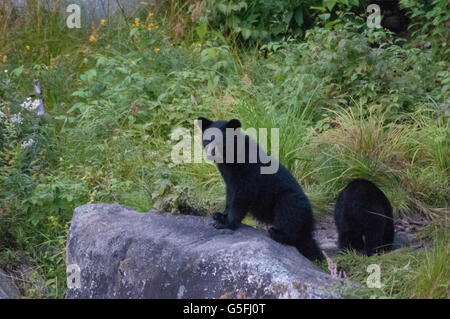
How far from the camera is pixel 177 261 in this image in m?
4.12

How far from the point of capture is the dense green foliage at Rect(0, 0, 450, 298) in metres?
5.81

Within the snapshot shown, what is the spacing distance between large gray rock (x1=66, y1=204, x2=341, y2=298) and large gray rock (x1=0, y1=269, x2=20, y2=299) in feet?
2.44

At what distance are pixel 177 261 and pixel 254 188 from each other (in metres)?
0.88

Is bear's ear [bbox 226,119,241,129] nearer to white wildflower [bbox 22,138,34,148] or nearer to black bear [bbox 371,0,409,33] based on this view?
white wildflower [bbox 22,138,34,148]

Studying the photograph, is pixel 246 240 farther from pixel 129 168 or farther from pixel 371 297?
pixel 129 168

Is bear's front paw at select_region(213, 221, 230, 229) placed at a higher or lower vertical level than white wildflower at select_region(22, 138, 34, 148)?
lower

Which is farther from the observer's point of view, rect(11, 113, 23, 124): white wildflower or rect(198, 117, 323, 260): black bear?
rect(11, 113, 23, 124): white wildflower

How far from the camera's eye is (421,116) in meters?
6.67

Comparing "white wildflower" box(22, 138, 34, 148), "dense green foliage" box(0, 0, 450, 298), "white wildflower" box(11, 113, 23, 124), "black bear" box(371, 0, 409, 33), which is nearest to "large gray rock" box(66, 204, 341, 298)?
"dense green foliage" box(0, 0, 450, 298)

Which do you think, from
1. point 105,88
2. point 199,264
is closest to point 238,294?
point 199,264

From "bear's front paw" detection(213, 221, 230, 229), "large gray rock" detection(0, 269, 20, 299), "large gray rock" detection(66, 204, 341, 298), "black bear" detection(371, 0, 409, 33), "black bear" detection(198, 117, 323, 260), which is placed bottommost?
"large gray rock" detection(0, 269, 20, 299)

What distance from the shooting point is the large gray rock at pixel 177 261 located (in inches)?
148

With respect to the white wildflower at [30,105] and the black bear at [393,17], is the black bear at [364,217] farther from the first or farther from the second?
the black bear at [393,17]

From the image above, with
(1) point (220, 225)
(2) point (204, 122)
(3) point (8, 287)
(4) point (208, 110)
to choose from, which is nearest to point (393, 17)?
(4) point (208, 110)
